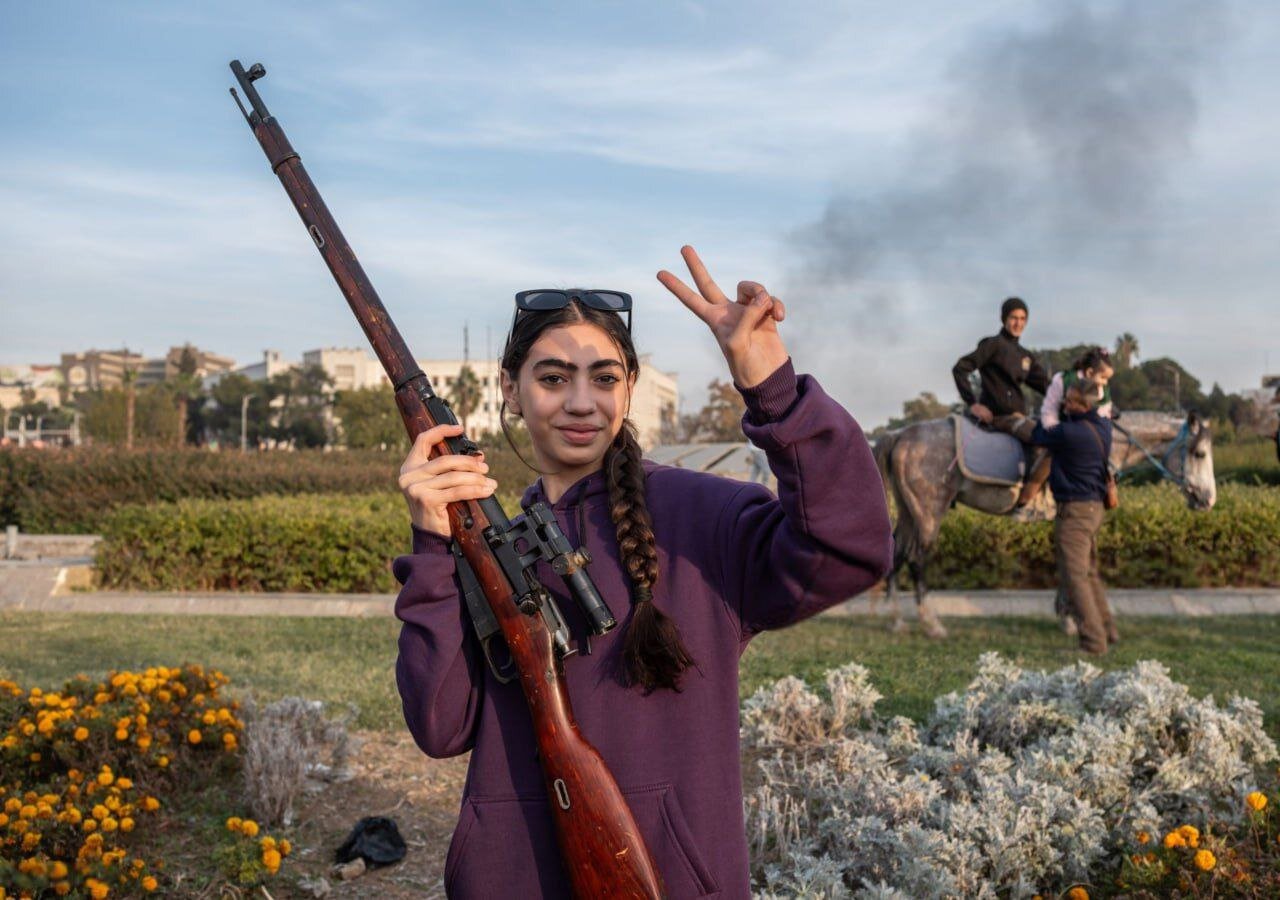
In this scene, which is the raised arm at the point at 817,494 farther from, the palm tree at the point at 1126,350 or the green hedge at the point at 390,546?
the palm tree at the point at 1126,350

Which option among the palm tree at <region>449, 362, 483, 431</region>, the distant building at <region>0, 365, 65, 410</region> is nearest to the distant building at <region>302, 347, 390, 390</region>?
the distant building at <region>0, 365, 65, 410</region>

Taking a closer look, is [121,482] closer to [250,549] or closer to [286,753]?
[250,549]

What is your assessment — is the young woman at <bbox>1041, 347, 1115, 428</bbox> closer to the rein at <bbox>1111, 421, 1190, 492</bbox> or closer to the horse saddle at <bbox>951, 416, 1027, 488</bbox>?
the rein at <bbox>1111, 421, 1190, 492</bbox>

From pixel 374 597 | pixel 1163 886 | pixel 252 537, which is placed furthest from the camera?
pixel 252 537

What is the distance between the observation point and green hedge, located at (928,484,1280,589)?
13.1 m

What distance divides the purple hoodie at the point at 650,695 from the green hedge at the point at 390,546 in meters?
11.6

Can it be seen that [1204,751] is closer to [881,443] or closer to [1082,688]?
[1082,688]

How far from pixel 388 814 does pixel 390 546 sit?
878 centimetres

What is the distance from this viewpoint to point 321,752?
21.8 ft

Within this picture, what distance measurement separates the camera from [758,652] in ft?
33.3

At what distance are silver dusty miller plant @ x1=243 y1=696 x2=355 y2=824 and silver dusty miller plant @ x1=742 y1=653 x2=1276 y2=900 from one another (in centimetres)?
227

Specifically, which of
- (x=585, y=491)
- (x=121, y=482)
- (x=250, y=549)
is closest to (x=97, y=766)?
(x=585, y=491)

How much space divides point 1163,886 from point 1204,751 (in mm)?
1232

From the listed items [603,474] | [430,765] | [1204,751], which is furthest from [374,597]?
[603,474]
